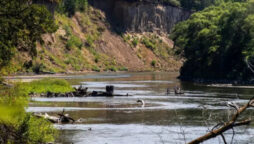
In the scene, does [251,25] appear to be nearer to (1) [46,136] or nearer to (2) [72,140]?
(2) [72,140]

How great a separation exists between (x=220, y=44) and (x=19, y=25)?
3117 inches

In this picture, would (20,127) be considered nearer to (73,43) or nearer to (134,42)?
(73,43)

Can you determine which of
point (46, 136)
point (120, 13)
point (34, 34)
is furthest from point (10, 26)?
point (120, 13)

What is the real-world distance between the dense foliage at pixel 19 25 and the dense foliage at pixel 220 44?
63.7m

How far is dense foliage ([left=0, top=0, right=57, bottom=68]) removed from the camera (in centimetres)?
2722

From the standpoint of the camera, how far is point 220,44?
104562 millimetres

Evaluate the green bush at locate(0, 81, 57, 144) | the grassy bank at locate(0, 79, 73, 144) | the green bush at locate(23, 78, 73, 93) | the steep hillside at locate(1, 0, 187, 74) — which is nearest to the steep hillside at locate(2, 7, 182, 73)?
the steep hillside at locate(1, 0, 187, 74)

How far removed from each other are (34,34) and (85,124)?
34.4 feet

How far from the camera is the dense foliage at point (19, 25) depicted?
1072 inches

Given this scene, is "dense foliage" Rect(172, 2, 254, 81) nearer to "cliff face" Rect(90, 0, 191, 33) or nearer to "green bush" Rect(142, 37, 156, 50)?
"cliff face" Rect(90, 0, 191, 33)

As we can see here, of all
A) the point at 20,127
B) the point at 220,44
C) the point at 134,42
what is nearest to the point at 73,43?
the point at 134,42

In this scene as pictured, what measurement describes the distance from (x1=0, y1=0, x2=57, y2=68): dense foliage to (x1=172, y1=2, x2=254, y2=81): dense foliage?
63687 millimetres

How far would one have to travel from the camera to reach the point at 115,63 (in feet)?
533

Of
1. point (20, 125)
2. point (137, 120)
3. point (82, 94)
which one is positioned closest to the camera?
point (20, 125)
